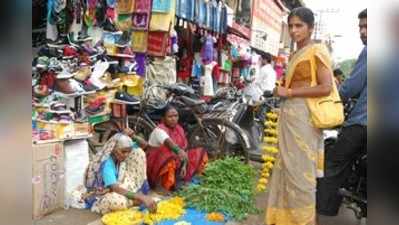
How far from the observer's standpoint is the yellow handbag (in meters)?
2.72

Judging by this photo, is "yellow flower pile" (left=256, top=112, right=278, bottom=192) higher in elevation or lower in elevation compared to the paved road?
higher

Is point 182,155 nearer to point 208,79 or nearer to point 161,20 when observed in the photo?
point 161,20

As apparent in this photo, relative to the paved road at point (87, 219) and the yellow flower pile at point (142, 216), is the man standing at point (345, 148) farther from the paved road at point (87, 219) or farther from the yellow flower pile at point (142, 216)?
the yellow flower pile at point (142, 216)

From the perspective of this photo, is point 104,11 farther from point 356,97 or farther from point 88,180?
point 356,97

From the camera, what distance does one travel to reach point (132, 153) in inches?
146

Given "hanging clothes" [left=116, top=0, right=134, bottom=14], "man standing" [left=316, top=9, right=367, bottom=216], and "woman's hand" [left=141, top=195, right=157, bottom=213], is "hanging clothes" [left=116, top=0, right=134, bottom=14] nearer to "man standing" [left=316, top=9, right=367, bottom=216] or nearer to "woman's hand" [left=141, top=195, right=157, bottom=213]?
"woman's hand" [left=141, top=195, right=157, bottom=213]

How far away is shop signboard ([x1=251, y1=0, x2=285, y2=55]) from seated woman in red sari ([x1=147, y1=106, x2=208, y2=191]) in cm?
605

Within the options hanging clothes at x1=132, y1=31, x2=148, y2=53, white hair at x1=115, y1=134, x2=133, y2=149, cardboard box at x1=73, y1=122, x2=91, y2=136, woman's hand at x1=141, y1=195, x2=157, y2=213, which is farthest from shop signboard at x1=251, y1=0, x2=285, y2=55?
woman's hand at x1=141, y1=195, x2=157, y2=213

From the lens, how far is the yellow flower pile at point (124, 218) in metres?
3.20

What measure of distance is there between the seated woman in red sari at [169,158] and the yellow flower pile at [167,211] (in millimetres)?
278

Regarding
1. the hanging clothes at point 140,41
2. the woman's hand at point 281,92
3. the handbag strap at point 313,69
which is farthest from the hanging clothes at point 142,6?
the handbag strap at point 313,69
